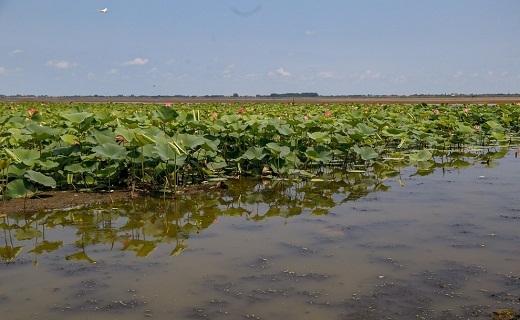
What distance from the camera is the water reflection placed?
3738mm

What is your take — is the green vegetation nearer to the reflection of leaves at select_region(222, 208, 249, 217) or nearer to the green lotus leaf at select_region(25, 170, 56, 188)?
the green lotus leaf at select_region(25, 170, 56, 188)

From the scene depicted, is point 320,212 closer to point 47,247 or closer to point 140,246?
point 140,246

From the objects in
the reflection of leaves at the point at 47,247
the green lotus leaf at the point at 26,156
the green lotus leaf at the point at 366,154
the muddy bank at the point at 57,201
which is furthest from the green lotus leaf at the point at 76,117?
the green lotus leaf at the point at 366,154

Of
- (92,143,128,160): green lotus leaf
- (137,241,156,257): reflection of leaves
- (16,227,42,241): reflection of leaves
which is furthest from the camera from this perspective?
(92,143,128,160): green lotus leaf

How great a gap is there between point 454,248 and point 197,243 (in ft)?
5.98

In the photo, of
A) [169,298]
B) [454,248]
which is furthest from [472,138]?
[169,298]

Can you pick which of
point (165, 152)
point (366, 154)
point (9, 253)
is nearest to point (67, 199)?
point (165, 152)

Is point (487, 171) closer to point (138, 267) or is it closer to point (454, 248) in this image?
point (454, 248)

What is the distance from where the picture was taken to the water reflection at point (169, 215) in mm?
3738

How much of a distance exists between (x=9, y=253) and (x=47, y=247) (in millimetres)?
248

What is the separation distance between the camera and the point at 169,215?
4.62 m

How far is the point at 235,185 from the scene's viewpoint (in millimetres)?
6203

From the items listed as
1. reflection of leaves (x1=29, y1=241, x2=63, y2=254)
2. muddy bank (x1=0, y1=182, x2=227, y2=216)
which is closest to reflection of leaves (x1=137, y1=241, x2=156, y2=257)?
reflection of leaves (x1=29, y1=241, x2=63, y2=254)

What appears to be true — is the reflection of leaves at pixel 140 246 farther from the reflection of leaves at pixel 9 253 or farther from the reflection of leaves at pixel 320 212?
the reflection of leaves at pixel 320 212
